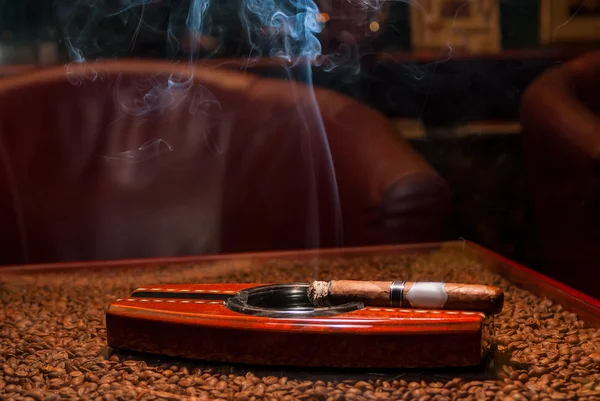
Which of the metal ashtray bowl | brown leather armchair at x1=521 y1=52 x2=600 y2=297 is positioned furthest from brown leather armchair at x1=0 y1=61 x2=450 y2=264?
the metal ashtray bowl

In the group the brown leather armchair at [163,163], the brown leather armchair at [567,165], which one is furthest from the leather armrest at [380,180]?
the brown leather armchair at [567,165]

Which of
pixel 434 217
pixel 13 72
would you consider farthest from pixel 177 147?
pixel 434 217

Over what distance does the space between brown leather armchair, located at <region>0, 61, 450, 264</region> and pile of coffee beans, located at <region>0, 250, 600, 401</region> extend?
0.78 meters

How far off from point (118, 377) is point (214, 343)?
0.41 feet

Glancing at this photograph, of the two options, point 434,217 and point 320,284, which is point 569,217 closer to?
point 434,217

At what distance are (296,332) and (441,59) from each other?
3.79 ft

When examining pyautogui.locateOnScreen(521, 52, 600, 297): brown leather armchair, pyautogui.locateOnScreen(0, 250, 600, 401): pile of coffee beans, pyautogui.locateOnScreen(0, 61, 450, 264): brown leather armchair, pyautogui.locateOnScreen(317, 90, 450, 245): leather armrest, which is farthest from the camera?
pyautogui.locateOnScreen(0, 61, 450, 264): brown leather armchair

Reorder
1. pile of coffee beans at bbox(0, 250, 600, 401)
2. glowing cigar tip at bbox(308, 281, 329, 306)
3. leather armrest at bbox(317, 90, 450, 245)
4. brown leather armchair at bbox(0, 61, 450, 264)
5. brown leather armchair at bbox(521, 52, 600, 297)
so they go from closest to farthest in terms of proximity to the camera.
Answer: pile of coffee beans at bbox(0, 250, 600, 401)
glowing cigar tip at bbox(308, 281, 329, 306)
brown leather armchair at bbox(521, 52, 600, 297)
leather armrest at bbox(317, 90, 450, 245)
brown leather armchair at bbox(0, 61, 450, 264)

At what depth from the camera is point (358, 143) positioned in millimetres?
1805

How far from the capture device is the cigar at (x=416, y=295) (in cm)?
83

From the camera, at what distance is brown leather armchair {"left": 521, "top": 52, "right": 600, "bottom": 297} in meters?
1.48

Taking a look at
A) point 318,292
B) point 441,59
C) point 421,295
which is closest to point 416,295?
point 421,295

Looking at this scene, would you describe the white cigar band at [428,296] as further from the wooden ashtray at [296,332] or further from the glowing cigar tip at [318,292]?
the glowing cigar tip at [318,292]

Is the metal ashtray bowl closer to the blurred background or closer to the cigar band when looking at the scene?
the cigar band
